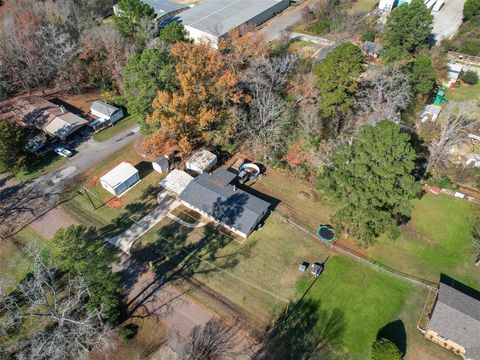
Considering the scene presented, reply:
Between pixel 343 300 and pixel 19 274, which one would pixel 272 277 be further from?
pixel 19 274

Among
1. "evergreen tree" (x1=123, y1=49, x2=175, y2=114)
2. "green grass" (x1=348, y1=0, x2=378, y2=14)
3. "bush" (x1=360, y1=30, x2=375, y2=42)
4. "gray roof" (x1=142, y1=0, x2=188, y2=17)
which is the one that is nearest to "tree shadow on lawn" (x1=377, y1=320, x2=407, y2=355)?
"evergreen tree" (x1=123, y1=49, x2=175, y2=114)

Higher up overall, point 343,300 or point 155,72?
point 155,72

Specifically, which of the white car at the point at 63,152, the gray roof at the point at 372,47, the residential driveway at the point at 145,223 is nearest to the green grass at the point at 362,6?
the gray roof at the point at 372,47

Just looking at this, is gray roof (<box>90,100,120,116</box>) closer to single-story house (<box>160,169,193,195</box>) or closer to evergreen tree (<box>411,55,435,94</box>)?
single-story house (<box>160,169,193,195</box>)

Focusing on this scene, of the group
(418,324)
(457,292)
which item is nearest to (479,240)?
(457,292)

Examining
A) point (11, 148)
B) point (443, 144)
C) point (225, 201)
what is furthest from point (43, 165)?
point (443, 144)

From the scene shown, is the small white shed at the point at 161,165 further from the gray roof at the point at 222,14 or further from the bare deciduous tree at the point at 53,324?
the gray roof at the point at 222,14
